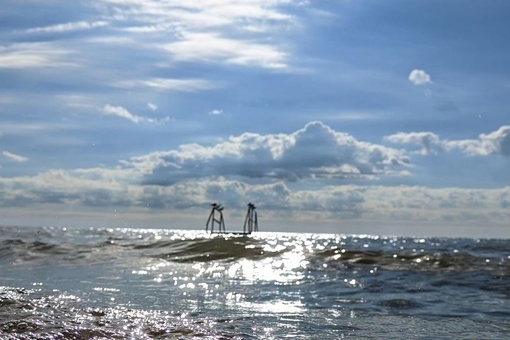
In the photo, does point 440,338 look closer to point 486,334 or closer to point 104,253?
point 486,334

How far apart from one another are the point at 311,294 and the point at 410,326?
16.4ft

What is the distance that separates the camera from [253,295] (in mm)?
14641

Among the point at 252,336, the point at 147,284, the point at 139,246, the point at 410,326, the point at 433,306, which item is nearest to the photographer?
the point at 252,336

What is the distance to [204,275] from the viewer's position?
2008 cm

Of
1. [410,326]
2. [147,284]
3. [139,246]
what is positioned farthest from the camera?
[139,246]

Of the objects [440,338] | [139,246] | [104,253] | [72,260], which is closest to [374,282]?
[440,338]

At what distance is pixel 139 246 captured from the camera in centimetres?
3484

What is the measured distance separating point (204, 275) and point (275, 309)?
8278 millimetres

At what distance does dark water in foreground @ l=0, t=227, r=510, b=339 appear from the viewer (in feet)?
29.5

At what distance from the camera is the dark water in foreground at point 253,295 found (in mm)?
8977

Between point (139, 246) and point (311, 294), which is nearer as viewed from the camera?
point (311, 294)

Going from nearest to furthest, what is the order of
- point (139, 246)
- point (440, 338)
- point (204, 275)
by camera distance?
1. point (440, 338)
2. point (204, 275)
3. point (139, 246)

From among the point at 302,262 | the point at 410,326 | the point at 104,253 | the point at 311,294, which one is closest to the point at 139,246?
the point at 104,253

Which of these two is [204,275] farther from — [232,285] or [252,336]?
[252,336]
